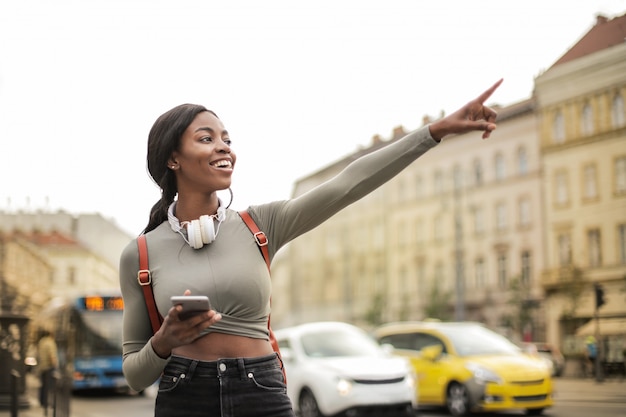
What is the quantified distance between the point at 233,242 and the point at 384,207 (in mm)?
55882

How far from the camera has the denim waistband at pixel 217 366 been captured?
2.41 meters

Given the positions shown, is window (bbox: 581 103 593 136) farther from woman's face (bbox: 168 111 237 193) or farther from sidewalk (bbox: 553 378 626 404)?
woman's face (bbox: 168 111 237 193)

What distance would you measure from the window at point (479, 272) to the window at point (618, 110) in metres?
41.4

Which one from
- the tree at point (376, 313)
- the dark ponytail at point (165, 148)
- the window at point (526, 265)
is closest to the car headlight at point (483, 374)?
the dark ponytail at point (165, 148)

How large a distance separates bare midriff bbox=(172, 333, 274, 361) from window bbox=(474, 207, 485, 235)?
4898 cm

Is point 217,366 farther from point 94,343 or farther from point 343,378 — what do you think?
point 94,343

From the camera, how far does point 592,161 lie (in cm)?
1060

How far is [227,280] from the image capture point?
2.43 meters

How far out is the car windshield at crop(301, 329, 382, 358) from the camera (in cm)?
1338

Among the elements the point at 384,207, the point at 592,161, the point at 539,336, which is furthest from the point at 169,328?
the point at 384,207

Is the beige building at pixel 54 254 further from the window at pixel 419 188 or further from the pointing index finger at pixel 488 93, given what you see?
the pointing index finger at pixel 488 93

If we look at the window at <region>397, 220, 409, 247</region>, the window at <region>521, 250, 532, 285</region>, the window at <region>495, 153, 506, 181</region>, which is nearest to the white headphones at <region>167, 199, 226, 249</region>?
the window at <region>521, 250, 532, 285</region>

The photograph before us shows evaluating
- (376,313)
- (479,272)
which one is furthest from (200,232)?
(376,313)

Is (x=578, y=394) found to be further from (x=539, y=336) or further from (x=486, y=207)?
(x=486, y=207)
